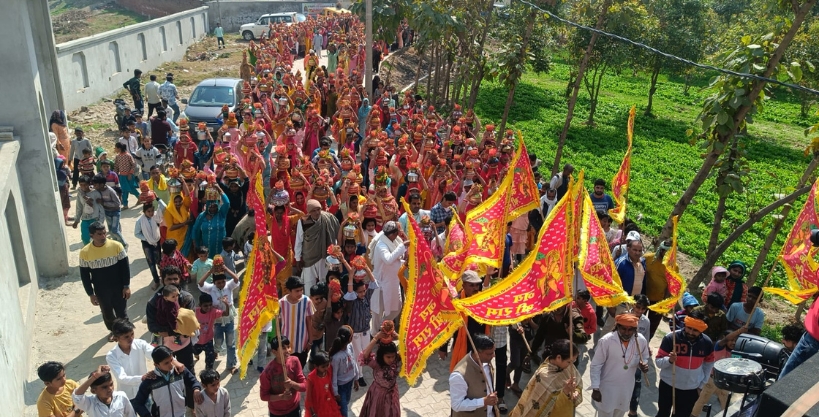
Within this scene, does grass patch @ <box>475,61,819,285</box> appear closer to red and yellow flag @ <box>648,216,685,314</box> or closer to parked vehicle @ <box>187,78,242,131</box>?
red and yellow flag @ <box>648,216,685,314</box>

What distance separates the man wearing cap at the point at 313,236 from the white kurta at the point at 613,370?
11.5 ft

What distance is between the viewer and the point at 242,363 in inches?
237

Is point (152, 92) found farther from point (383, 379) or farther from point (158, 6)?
point (158, 6)

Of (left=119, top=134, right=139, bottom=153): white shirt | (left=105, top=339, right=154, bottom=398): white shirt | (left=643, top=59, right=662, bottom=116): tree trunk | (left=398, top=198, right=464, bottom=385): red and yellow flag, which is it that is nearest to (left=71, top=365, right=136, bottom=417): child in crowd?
(left=105, top=339, right=154, bottom=398): white shirt

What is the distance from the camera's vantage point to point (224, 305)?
24.1 ft

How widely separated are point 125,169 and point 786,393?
35.2ft

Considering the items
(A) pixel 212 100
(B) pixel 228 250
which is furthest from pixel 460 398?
(A) pixel 212 100

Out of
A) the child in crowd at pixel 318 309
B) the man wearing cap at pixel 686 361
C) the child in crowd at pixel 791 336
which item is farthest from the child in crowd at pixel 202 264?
the child in crowd at pixel 791 336

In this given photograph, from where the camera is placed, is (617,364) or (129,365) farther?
(617,364)

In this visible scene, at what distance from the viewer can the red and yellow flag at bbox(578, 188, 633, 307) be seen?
243 inches

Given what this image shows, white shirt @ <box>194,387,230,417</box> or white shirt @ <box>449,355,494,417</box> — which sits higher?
white shirt @ <box>449,355,494,417</box>

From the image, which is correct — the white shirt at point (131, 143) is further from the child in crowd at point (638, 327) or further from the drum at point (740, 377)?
the drum at point (740, 377)

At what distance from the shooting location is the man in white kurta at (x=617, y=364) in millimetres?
6215

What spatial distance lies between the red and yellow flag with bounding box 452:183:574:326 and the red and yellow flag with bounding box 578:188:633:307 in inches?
15.1
